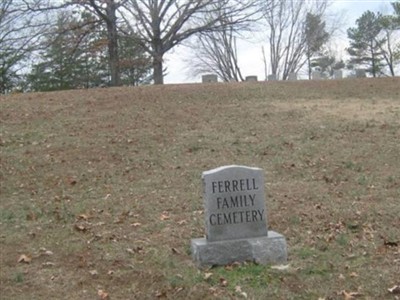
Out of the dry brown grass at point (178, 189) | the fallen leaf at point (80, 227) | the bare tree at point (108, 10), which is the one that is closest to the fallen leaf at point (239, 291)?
the dry brown grass at point (178, 189)

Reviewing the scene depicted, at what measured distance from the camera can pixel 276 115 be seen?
1278cm

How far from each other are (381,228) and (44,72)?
30304mm

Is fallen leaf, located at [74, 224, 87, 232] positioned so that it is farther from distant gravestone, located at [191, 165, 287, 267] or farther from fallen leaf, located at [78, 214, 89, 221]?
distant gravestone, located at [191, 165, 287, 267]

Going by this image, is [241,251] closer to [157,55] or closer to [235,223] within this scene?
[235,223]

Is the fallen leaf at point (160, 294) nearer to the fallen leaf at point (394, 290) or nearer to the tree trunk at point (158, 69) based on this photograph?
the fallen leaf at point (394, 290)

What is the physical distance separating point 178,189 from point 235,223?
2.54 meters

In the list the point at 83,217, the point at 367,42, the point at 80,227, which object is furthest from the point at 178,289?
the point at 367,42

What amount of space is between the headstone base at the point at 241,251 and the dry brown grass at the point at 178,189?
0.12 meters

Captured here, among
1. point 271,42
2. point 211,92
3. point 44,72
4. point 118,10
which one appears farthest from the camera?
point 271,42

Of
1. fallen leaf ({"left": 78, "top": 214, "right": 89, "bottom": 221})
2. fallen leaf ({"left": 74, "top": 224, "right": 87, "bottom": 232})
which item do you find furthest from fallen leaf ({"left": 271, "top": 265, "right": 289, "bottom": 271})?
fallen leaf ({"left": 78, "top": 214, "right": 89, "bottom": 221})

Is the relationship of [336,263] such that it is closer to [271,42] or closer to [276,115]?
[276,115]

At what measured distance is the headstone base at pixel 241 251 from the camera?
5.14 meters

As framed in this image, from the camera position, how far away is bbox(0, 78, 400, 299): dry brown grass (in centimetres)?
484

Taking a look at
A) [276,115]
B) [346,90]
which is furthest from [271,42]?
[276,115]
